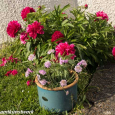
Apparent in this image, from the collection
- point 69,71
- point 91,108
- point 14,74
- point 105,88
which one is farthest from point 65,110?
point 14,74

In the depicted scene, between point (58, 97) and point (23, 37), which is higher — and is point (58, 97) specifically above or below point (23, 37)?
below

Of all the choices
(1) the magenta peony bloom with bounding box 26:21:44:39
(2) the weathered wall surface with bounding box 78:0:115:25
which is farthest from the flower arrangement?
(2) the weathered wall surface with bounding box 78:0:115:25

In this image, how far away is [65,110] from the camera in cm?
216

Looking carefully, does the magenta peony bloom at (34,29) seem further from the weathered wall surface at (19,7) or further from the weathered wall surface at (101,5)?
the weathered wall surface at (101,5)

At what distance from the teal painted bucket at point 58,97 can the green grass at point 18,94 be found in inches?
3.0

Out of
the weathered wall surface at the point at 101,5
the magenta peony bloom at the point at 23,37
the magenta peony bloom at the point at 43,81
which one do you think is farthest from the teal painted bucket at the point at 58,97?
the weathered wall surface at the point at 101,5

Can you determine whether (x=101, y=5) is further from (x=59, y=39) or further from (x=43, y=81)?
(x=43, y=81)

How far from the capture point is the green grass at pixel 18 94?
90.0 inches

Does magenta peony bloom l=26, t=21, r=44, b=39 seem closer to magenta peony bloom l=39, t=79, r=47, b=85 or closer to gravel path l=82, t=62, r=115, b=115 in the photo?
magenta peony bloom l=39, t=79, r=47, b=85

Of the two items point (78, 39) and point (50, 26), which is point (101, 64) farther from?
point (50, 26)

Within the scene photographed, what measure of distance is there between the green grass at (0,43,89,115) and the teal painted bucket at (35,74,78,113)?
0.08 m

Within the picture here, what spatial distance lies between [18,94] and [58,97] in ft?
2.42

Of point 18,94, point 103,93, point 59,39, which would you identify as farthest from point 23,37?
point 103,93

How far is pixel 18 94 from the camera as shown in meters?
2.55
